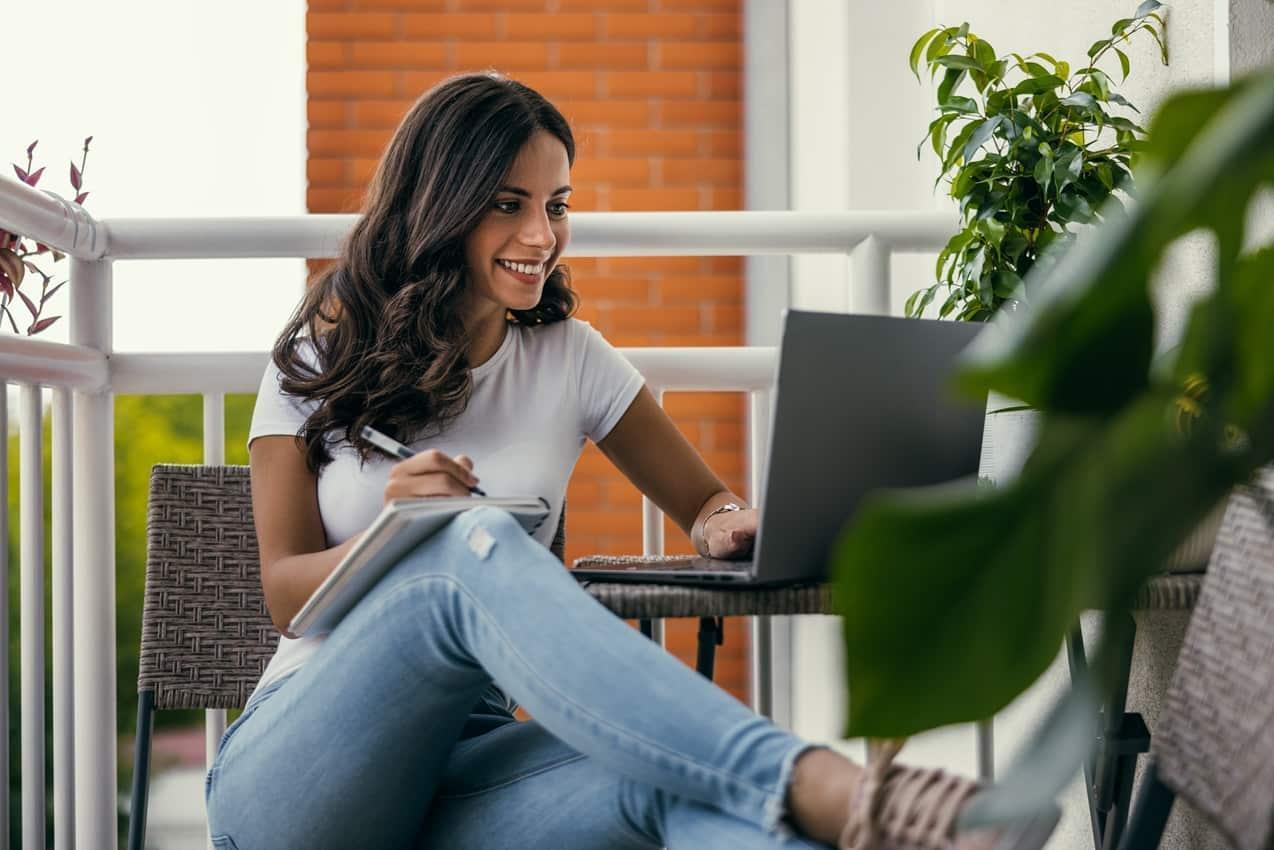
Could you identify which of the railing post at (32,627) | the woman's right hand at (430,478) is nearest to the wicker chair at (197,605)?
the railing post at (32,627)

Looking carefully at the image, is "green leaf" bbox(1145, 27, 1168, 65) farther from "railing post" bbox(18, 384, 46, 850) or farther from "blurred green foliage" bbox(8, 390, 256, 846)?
"blurred green foliage" bbox(8, 390, 256, 846)

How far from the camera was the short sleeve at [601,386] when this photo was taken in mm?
1803

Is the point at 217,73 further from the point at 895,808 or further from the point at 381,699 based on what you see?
the point at 895,808

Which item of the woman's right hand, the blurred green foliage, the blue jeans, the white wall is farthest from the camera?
the white wall

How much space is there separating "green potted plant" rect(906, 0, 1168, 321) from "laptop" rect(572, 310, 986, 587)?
44cm

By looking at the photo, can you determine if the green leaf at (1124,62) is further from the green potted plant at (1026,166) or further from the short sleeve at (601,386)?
the short sleeve at (601,386)

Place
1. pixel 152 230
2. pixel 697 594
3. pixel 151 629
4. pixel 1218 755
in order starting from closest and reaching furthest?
pixel 1218 755 < pixel 697 594 < pixel 151 629 < pixel 152 230

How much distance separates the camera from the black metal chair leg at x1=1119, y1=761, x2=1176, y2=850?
3.21 ft

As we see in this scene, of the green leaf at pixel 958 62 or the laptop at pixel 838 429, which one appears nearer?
the laptop at pixel 838 429

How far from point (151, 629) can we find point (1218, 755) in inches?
53.9

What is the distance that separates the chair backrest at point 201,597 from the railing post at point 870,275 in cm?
95

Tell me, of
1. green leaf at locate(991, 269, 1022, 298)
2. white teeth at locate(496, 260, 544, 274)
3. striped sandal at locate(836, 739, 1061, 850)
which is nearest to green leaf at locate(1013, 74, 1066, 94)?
green leaf at locate(991, 269, 1022, 298)

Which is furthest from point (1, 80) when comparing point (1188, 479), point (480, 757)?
point (1188, 479)

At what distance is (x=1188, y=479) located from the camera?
1.12 ft
